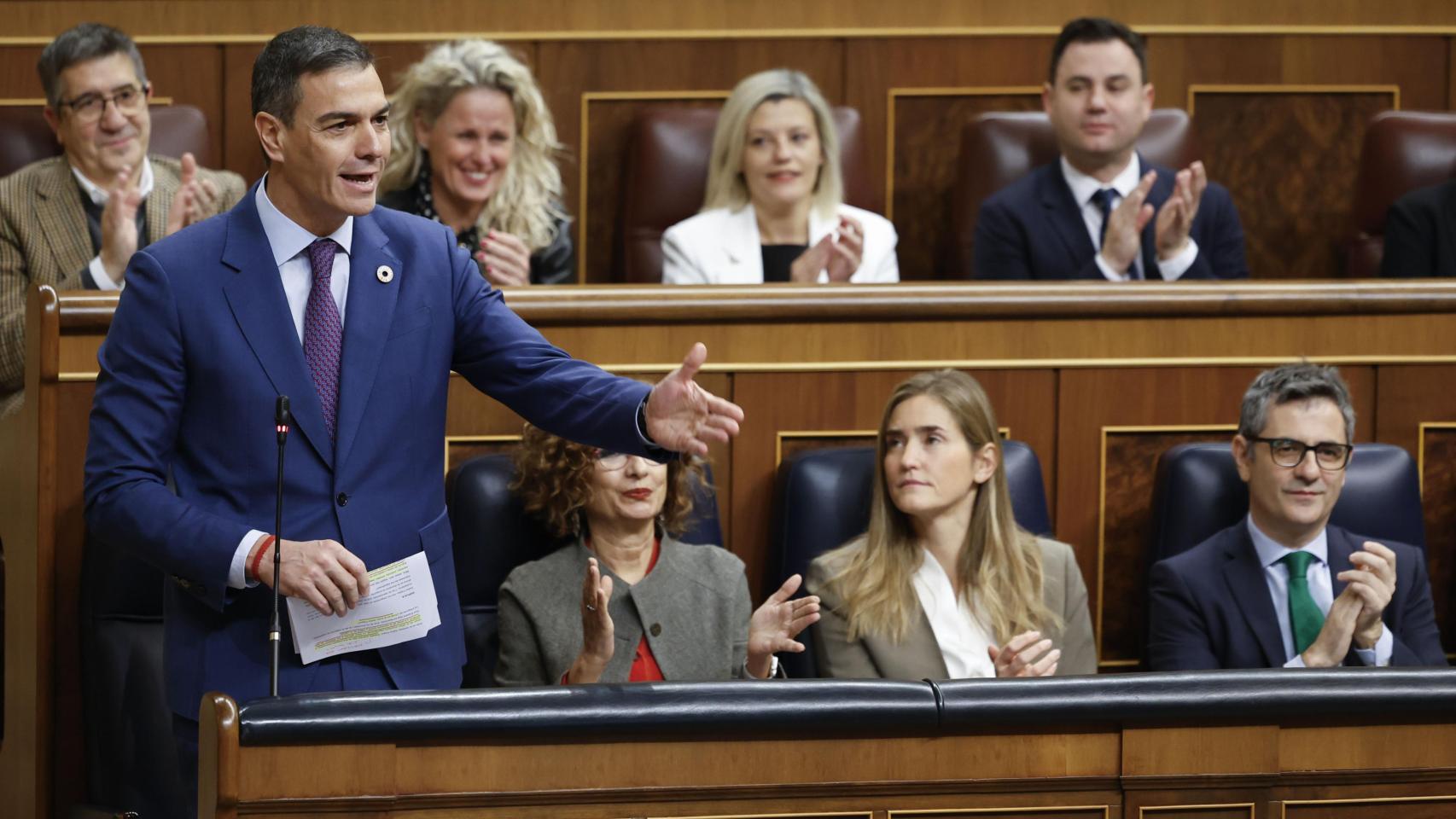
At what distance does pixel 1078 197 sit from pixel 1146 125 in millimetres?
292

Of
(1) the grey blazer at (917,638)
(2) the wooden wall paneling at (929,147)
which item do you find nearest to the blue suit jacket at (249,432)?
(1) the grey blazer at (917,638)

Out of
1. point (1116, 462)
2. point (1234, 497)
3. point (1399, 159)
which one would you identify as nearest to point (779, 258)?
point (1116, 462)

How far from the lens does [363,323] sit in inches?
53.3

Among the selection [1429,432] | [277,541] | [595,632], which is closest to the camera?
[277,541]

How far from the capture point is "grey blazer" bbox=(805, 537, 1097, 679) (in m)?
1.78

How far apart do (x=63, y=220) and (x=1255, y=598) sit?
145cm

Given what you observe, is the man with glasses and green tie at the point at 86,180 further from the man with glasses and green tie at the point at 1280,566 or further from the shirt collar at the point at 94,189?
the man with glasses and green tie at the point at 1280,566

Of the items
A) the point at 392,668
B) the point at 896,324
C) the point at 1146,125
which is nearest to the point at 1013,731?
the point at 392,668

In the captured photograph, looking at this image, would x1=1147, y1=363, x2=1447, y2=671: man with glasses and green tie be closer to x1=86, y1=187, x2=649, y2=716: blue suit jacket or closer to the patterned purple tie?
x1=86, y1=187, x2=649, y2=716: blue suit jacket

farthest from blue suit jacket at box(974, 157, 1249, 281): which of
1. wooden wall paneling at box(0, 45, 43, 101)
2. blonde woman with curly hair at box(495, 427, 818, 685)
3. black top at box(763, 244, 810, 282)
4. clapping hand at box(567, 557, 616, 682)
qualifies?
wooden wall paneling at box(0, 45, 43, 101)

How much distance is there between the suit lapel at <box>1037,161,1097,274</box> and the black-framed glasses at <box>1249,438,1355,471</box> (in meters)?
0.60

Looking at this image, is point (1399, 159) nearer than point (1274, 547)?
No

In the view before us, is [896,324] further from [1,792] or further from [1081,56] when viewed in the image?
[1,792]

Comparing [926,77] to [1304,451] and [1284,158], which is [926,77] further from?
[1304,451]
